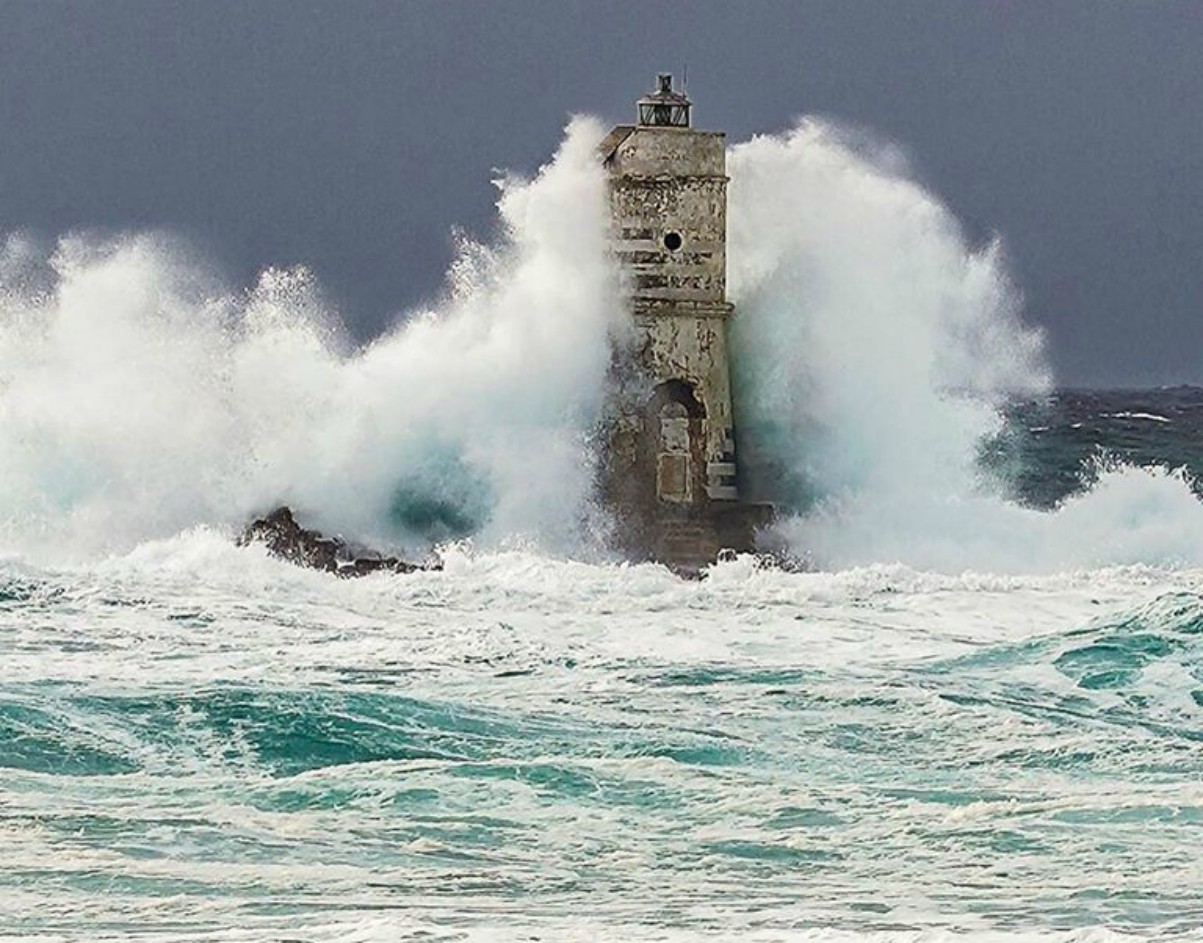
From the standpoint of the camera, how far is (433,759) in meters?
9.52

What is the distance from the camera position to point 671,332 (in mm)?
19203

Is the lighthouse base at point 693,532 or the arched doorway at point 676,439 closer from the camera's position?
the lighthouse base at point 693,532

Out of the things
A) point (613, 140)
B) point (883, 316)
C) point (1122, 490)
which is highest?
point (613, 140)

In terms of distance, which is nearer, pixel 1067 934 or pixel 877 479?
pixel 1067 934

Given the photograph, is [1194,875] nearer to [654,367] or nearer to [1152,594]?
[1152,594]

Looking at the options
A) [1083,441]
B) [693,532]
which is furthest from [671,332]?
[1083,441]

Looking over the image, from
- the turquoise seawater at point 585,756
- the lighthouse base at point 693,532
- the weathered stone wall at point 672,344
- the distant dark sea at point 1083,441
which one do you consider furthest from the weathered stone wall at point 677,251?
the distant dark sea at point 1083,441

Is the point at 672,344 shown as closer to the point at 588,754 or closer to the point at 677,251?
the point at 677,251

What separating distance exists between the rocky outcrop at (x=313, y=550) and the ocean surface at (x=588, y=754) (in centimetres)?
75

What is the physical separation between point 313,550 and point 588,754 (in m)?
8.11

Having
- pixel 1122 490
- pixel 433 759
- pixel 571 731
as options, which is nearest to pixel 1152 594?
pixel 1122 490

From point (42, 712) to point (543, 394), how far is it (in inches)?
376

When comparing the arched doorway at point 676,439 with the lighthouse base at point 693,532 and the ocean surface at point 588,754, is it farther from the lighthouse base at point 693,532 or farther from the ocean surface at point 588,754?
the ocean surface at point 588,754

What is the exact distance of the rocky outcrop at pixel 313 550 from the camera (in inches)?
665
